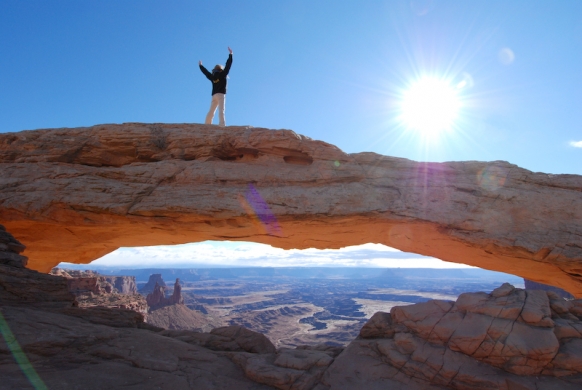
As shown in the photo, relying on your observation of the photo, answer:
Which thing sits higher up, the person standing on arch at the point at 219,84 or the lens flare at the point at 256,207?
the person standing on arch at the point at 219,84

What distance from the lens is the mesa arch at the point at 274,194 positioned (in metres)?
12.5

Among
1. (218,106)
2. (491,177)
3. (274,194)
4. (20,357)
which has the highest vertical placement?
(218,106)

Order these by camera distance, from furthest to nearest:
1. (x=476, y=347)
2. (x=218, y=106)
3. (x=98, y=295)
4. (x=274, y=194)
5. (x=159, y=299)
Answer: (x=159, y=299)
(x=98, y=295)
(x=218, y=106)
(x=274, y=194)
(x=476, y=347)

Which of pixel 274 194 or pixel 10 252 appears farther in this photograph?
pixel 274 194

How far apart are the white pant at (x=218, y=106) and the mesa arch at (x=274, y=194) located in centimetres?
103

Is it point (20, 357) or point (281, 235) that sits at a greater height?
point (281, 235)

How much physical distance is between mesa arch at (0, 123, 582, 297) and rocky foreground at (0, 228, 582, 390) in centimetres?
264

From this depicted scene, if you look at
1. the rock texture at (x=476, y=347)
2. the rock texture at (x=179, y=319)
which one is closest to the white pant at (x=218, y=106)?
the rock texture at (x=476, y=347)

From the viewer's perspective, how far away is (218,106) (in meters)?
15.0

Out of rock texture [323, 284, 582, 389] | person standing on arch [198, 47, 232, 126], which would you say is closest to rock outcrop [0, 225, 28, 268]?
person standing on arch [198, 47, 232, 126]

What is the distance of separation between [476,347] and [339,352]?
4.01 meters

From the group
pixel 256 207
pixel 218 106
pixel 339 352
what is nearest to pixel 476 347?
pixel 339 352

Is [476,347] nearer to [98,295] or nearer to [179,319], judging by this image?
Answer: [98,295]

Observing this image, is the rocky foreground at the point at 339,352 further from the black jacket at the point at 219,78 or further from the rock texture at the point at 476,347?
the black jacket at the point at 219,78
